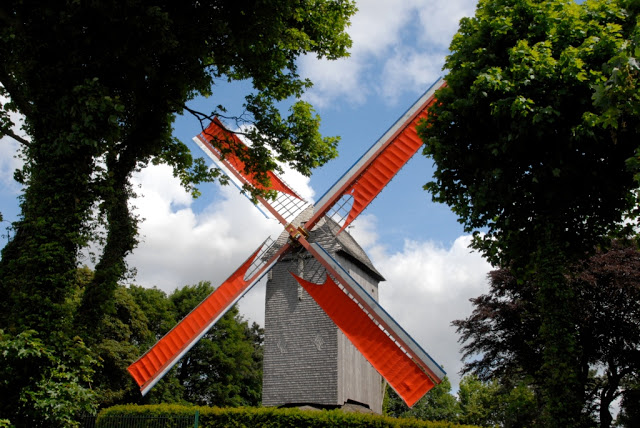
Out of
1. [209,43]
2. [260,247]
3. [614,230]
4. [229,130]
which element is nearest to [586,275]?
[614,230]

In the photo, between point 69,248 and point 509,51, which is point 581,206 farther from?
point 69,248

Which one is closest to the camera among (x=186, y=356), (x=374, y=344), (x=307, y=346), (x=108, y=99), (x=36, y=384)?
(x=36, y=384)

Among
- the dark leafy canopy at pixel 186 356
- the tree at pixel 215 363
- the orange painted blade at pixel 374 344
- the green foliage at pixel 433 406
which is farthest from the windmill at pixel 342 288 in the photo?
the green foliage at pixel 433 406

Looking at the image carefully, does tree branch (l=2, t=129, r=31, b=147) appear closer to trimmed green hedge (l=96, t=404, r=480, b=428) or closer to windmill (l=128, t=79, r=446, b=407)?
windmill (l=128, t=79, r=446, b=407)

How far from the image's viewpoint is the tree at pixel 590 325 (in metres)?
19.5

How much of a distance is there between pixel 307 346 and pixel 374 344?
404 centimetres

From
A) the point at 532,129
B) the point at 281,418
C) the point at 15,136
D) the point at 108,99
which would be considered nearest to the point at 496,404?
the point at 281,418

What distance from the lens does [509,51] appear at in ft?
36.4

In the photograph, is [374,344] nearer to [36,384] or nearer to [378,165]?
[378,165]

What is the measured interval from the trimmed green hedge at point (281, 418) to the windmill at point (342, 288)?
4.00 feet

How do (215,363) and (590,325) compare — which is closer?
(590,325)

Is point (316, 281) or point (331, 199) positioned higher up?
point (331, 199)

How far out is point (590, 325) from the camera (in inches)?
790

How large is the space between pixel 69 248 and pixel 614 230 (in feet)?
42.0
